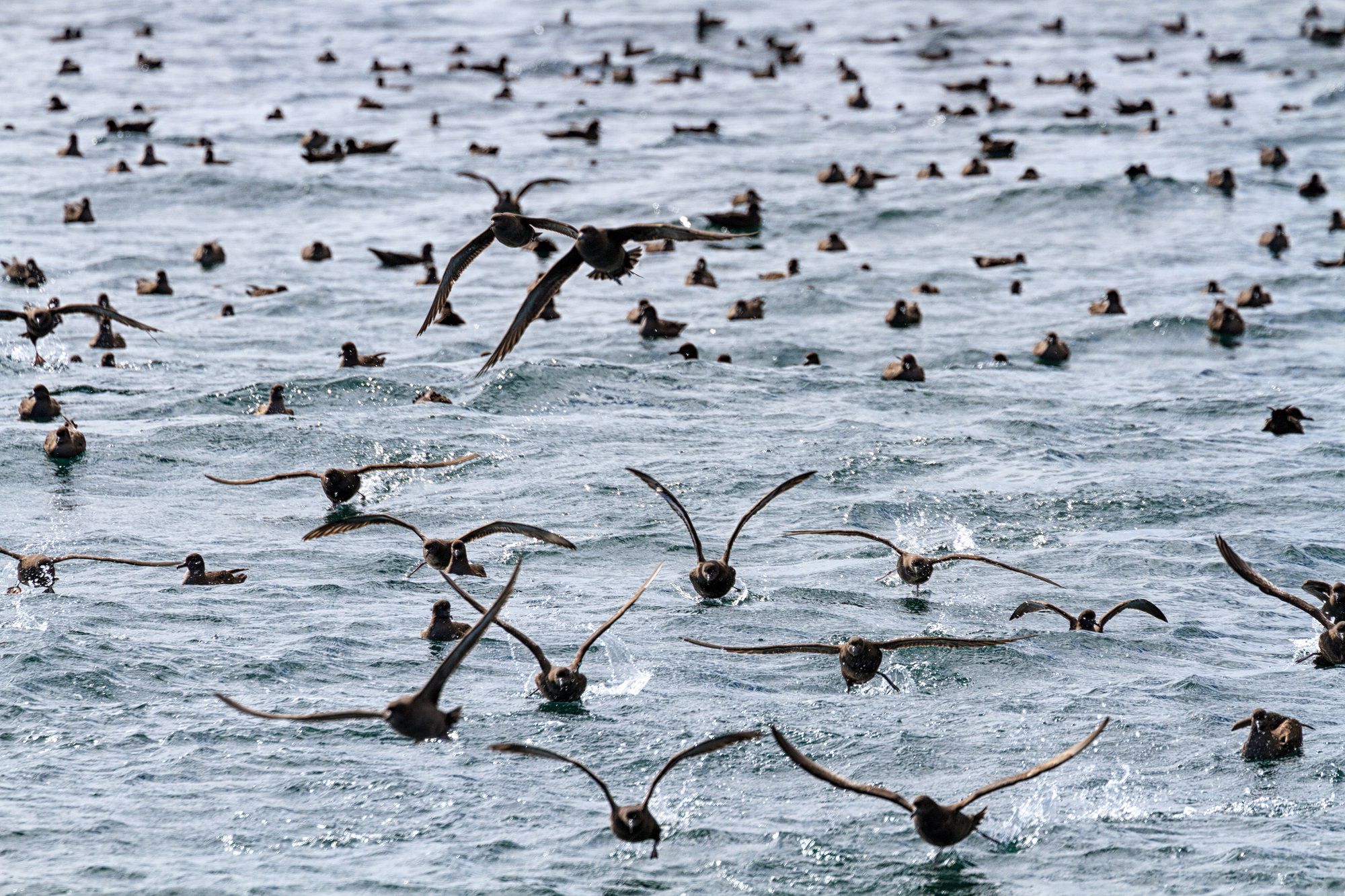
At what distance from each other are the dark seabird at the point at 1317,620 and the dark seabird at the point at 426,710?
679 cm

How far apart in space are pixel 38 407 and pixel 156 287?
25.2ft

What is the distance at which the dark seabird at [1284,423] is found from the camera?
70.4 ft

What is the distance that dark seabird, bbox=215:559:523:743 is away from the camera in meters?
9.28

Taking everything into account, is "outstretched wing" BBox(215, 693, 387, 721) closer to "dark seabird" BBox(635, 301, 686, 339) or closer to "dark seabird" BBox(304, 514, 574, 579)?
"dark seabird" BBox(304, 514, 574, 579)

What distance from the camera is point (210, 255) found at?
99.9ft

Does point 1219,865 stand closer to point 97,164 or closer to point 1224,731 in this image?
point 1224,731

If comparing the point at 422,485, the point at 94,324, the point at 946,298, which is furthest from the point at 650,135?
the point at 422,485

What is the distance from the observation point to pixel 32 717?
1288 centimetres

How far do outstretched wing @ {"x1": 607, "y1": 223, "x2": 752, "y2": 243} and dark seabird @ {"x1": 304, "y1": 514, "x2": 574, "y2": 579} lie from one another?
11.2ft

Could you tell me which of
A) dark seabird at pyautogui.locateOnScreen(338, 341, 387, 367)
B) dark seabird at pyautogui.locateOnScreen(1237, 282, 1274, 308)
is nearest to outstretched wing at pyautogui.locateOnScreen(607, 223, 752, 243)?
dark seabird at pyautogui.locateOnScreen(338, 341, 387, 367)

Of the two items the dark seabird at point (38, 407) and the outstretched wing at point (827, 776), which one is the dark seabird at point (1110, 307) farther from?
the outstretched wing at point (827, 776)

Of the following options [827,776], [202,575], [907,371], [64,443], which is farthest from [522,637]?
[907,371]

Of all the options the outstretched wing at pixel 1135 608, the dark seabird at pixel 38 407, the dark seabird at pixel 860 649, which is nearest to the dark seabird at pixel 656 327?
the dark seabird at pixel 38 407

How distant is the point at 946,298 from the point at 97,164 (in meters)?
21.9
